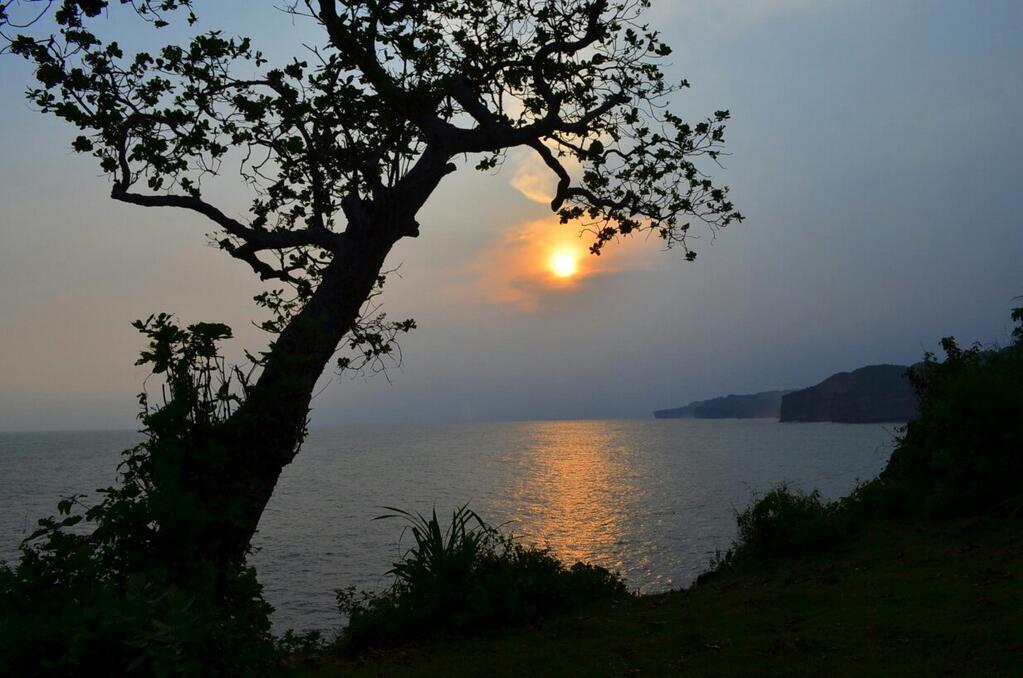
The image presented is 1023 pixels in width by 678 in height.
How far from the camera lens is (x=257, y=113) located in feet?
32.4

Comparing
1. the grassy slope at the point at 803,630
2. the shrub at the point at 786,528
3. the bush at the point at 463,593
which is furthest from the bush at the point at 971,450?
the bush at the point at 463,593

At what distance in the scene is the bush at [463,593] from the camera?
10625 millimetres

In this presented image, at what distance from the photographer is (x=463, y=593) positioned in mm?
10812

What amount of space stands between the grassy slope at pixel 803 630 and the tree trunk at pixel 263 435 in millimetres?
3365

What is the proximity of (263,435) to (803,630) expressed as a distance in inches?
254

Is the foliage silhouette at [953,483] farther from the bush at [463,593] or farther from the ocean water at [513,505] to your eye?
the ocean water at [513,505]

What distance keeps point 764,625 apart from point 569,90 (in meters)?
7.89

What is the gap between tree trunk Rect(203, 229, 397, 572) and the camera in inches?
254

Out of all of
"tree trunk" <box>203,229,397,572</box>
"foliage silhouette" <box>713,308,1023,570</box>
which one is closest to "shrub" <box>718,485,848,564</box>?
"foliage silhouette" <box>713,308,1023,570</box>

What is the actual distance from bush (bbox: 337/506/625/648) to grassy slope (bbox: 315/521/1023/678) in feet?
1.33

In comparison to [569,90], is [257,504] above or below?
below

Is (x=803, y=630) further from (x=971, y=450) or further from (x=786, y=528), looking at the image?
(x=971, y=450)

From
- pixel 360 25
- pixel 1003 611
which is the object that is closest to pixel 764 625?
pixel 1003 611

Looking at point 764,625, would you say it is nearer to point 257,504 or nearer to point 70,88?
point 257,504
